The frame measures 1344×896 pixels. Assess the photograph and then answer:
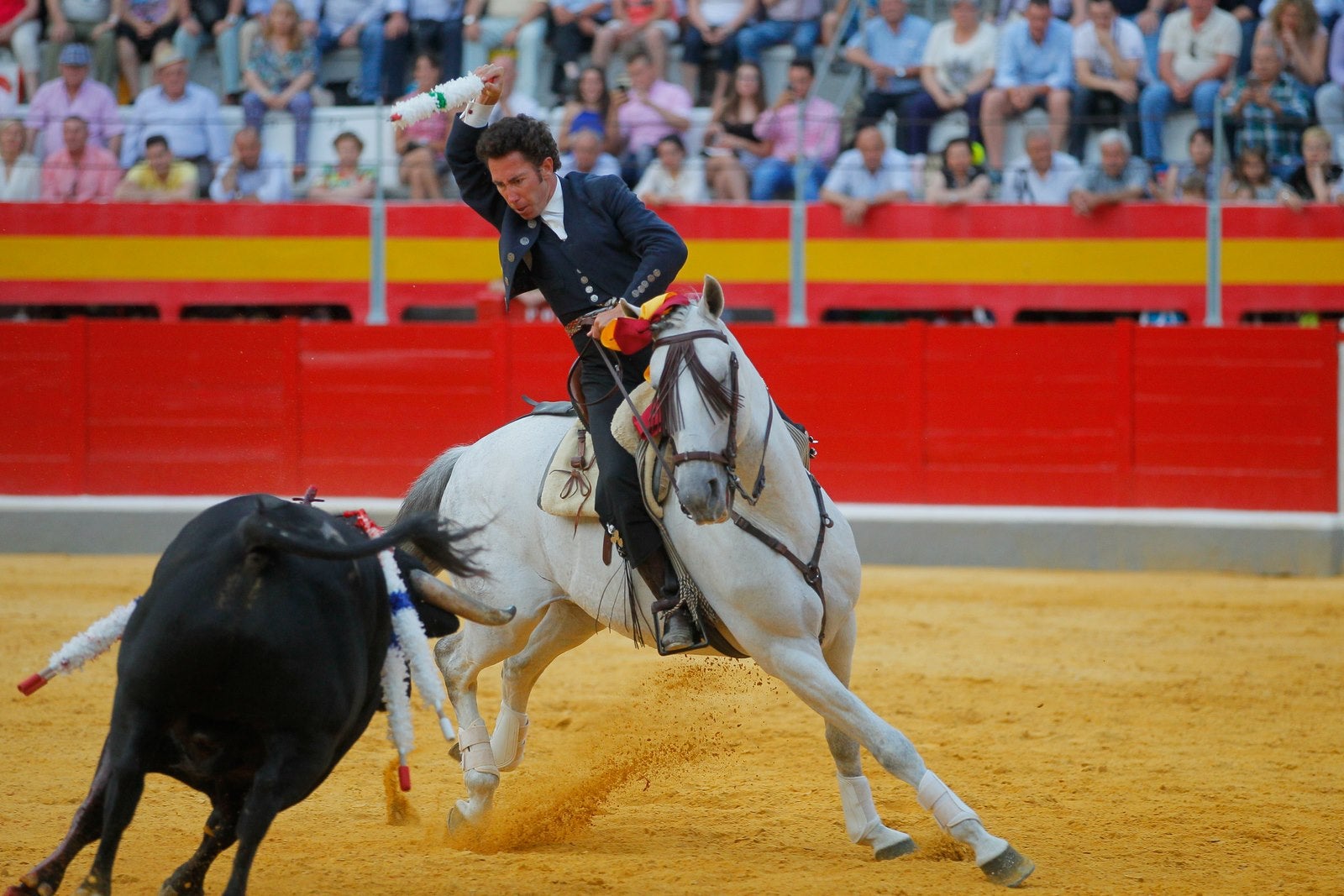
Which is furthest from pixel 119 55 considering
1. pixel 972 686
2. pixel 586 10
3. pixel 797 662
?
pixel 797 662

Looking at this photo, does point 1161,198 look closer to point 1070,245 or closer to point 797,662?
point 1070,245

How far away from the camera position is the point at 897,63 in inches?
467

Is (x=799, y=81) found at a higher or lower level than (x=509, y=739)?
higher

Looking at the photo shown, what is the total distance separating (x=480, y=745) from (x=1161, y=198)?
755 centimetres

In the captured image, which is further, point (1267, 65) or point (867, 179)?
point (867, 179)

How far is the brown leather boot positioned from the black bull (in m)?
1.07

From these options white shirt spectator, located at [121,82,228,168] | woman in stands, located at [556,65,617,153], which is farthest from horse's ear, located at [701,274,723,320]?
white shirt spectator, located at [121,82,228,168]

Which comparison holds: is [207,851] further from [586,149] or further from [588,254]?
[586,149]

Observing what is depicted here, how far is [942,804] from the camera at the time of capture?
166 inches

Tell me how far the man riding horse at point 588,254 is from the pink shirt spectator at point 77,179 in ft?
25.7

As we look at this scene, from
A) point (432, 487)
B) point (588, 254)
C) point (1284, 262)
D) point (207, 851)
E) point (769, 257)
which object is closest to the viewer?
point (207, 851)

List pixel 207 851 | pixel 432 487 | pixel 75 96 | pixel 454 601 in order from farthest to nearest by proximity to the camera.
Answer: pixel 75 96 < pixel 432 487 < pixel 454 601 < pixel 207 851

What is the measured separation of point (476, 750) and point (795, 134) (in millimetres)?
7293

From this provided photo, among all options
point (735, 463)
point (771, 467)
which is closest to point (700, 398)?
point (735, 463)
